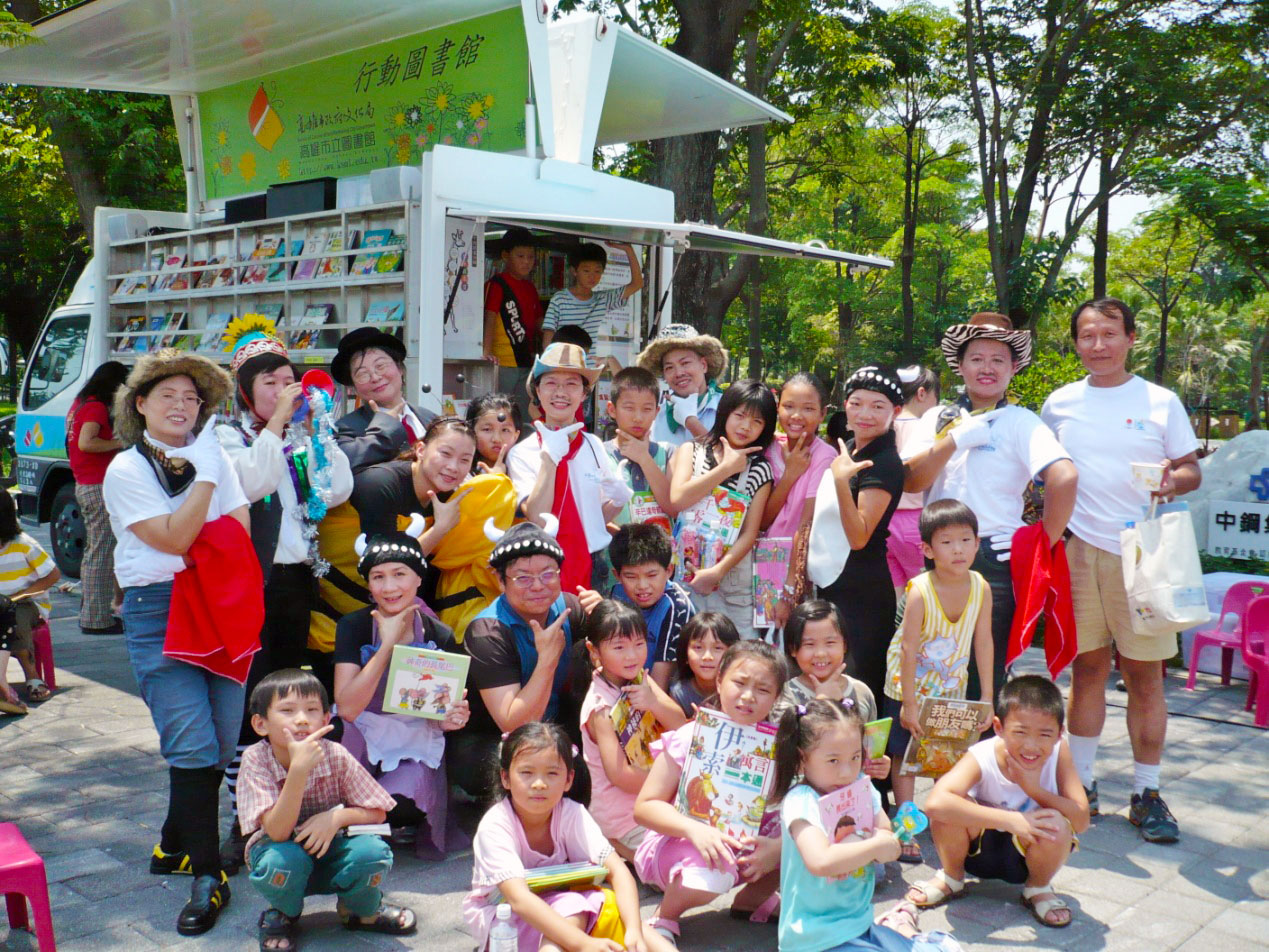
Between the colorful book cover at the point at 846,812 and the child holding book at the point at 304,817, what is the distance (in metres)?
1.31

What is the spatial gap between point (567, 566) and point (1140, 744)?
2.42 metres

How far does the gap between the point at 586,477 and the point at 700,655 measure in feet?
3.57

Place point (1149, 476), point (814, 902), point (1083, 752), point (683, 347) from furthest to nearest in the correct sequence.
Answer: point (683, 347), point (1083, 752), point (1149, 476), point (814, 902)

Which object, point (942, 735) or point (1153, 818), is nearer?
point (942, 735)

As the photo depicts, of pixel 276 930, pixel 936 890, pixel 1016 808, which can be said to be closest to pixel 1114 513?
pixel 1016 808

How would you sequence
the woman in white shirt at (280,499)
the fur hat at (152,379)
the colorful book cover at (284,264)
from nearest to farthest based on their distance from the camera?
1. the fur hat at (152,379)
2. the woman in white shirt at (280,499)
3. the colorful book cover at (284,264)

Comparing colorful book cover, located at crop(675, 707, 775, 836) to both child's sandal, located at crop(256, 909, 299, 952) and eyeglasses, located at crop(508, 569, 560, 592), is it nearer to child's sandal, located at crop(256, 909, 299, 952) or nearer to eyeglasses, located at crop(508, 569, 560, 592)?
eyeglasses, located at crop(508, 569, 560, 592)

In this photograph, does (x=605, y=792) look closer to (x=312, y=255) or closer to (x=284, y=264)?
(x=312, y=255)

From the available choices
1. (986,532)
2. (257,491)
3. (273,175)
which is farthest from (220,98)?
(986,532)

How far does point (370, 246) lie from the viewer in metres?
6.25

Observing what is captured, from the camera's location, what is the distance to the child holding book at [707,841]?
312 centimetres

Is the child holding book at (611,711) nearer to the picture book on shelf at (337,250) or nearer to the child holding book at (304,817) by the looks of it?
the child holding book at (304,817)

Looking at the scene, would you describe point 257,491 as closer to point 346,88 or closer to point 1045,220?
point 346,88

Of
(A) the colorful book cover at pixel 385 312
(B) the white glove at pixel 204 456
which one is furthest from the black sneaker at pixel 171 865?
(A) the colorful book cover at pixel 385 312
